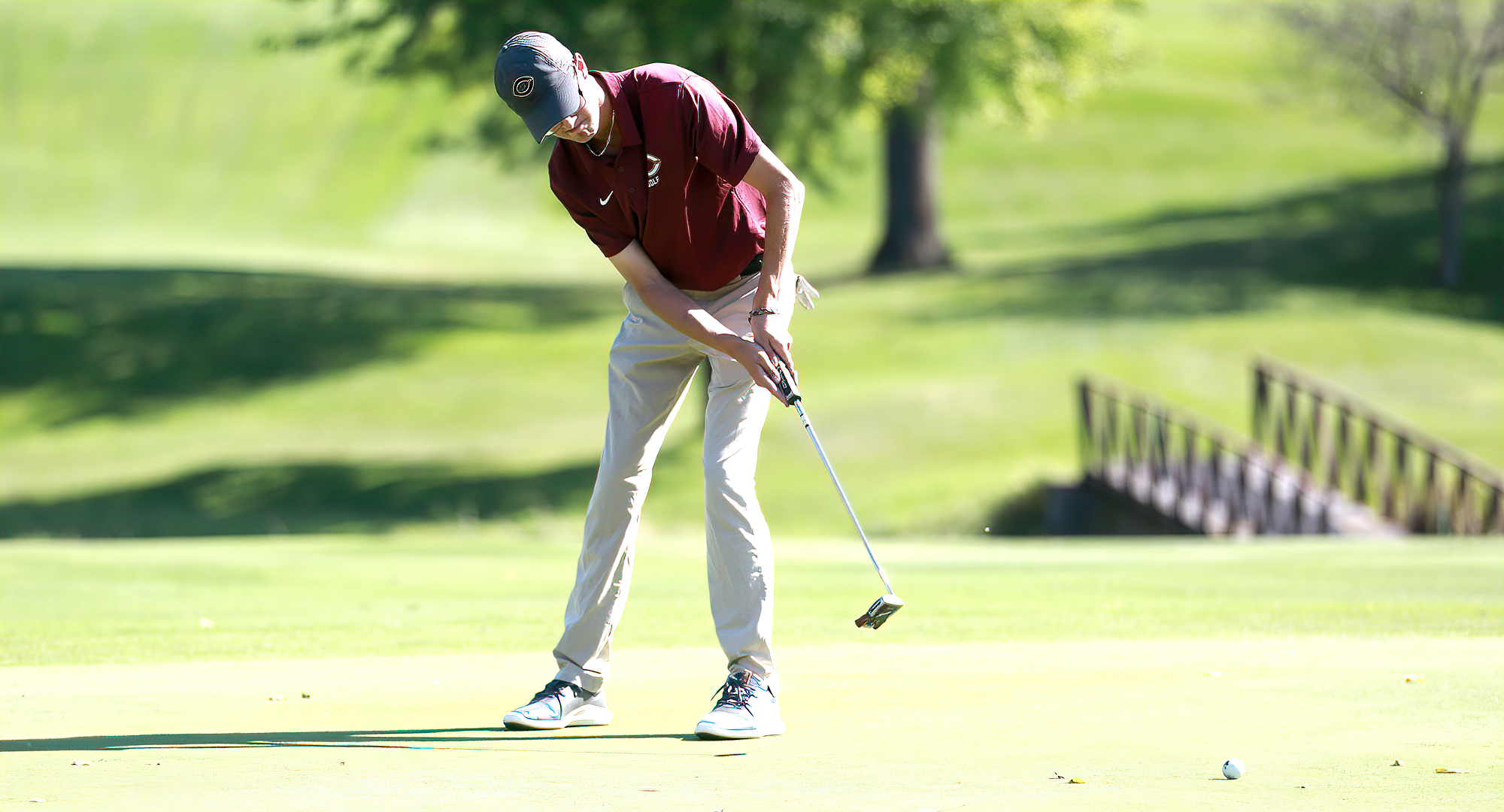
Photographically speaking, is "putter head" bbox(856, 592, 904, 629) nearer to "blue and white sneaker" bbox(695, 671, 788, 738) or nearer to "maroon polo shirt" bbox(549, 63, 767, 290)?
"blue and white sneaker" bbox(695, 671, 788, 738)

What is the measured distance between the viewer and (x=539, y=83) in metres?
4.55

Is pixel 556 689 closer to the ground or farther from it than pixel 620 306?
closer to the ground

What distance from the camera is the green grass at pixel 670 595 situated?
723 centimetres

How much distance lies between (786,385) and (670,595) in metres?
4.80

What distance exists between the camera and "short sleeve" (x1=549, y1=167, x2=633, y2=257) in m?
4.97

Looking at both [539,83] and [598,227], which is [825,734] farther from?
[539,83]

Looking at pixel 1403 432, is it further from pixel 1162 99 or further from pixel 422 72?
pixel 1162 99

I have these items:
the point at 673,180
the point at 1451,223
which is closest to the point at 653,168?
the point at 673,180

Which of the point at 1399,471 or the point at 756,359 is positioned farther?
the point at 1399,471

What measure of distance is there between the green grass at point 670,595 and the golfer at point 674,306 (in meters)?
1.86

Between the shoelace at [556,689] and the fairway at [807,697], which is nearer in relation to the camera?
the fairway at [807,697]

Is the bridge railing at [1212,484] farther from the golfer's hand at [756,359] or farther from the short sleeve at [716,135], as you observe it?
the short sleeve at [716,135]

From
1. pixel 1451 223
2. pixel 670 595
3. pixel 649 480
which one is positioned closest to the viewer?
pixel 649 480

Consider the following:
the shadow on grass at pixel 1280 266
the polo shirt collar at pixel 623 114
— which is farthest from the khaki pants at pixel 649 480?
the shadow on grass at pixel 1280 266
